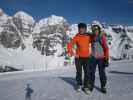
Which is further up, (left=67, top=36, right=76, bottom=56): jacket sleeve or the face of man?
the face of man

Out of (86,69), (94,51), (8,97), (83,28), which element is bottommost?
(8,97)

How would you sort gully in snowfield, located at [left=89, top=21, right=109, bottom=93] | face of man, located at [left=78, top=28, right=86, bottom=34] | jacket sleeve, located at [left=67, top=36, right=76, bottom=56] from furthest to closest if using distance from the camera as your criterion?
1. jacket sleeve, located at [left=67, top=36, right=76, bottom=56]
2. face of man, located at [left=78, top=28, right=86, bottom=34]
3. gully in snowfield, located at [left=89, top=21, right=109, bottom=93]

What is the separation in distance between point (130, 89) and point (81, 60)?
68.6 inches

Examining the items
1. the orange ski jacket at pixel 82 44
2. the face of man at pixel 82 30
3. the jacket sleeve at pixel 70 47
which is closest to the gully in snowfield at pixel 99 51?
the orange ski jacket at pixel 82 44

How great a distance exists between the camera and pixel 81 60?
22.0 feet

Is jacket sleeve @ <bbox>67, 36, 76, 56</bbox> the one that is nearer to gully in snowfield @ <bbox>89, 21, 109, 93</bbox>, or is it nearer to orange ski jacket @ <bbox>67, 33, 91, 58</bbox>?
orange ski jacket @ <bbox>67, 33, 91, 58</bbox>

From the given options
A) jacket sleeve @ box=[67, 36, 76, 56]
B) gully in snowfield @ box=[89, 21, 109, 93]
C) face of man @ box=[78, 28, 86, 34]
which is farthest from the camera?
jacket sleeve @ box=[67, 36, 76, 56]

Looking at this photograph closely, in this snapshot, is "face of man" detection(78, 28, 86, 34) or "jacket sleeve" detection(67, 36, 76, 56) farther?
"jacket sleeve" detection(67, 36, 76, 56)

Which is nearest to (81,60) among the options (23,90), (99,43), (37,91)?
(99,43)

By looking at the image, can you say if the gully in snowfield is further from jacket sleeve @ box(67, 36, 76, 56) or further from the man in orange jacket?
jacket sleeve @ box(67, 36, 76, 56)

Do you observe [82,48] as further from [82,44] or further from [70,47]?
[70,47]

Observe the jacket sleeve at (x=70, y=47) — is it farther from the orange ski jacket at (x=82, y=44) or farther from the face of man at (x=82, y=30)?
the face of man at (x=82, y=30)

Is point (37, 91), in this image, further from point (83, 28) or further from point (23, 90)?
point (83, 28)

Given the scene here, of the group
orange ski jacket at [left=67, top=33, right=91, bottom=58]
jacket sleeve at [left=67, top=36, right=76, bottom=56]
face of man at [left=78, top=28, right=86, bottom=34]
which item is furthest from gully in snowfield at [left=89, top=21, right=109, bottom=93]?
jacket sleeve at [left=67, top=36, right=76, bottom=56]
